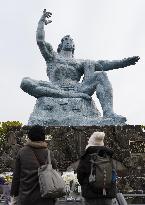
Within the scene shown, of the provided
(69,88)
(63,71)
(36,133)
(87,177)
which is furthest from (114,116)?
(36,133)

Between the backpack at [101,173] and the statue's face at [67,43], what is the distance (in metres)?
10.3

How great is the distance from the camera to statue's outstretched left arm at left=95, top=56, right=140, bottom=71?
1440 centimetres

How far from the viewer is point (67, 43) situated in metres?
15.2

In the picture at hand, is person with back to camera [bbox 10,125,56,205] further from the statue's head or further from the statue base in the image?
the statue's head

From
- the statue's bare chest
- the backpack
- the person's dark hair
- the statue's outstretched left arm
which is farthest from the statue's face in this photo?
the person's dark hair

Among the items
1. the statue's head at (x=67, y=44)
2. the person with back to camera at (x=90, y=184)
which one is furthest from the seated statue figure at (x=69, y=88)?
the person with back to camera at (x=90, y=184)

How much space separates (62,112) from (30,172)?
365 inches

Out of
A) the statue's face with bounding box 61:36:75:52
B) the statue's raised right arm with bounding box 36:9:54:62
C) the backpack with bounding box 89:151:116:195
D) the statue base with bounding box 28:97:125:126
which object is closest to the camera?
the backpack with bounding box 89:151:116:195

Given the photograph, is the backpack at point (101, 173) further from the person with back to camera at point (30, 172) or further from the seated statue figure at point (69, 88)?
the seated statue figure at point (69, 88)

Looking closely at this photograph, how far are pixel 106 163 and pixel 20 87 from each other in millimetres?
9229

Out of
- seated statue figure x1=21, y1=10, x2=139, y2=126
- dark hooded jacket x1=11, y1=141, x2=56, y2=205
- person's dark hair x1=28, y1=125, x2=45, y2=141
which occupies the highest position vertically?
seated statue figure x1=21, y1=10, x2=139, y2=126

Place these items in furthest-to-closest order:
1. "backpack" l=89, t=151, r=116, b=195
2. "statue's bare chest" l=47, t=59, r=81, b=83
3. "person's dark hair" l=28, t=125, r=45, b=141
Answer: "statue's bare chest" l=47, t=59, r=81, b=83 < "backpack" l=89, t=151, r=116, b=195 < "person's dark hair" l=28, t=125, r=45, b=141

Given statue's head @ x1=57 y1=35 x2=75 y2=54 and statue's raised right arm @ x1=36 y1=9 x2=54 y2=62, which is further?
statue's head @ x1=57 y1=35 x2=75 y2=54

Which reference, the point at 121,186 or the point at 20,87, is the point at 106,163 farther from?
the point at 20,87
